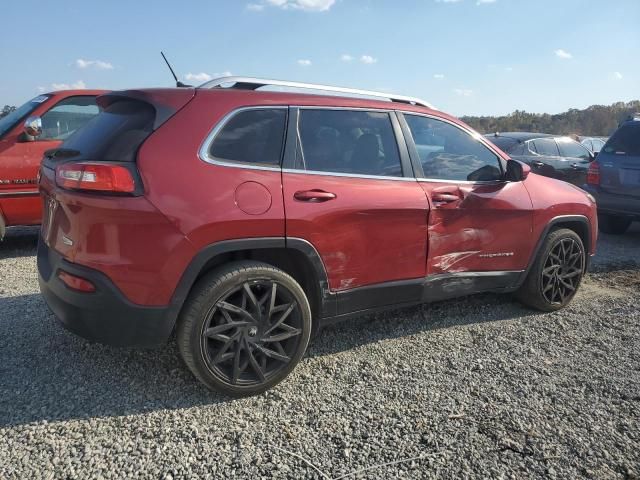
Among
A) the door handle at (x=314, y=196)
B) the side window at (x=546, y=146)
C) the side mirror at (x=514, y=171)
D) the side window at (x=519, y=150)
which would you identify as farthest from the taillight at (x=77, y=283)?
the side window at (x=546, y=146)

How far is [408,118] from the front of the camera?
361cm

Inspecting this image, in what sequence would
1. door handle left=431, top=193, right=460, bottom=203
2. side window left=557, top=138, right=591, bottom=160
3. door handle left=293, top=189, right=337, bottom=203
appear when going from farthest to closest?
side window left=557, top=138, right=591, bottom=160, door handle left=431, top=193, right=460, bottom=203, door handle left=293, top=189, right=337, bottom=203

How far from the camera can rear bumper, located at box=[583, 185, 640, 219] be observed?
22.6ft

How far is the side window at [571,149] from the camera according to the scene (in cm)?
1022

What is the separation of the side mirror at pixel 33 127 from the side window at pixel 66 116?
16cm

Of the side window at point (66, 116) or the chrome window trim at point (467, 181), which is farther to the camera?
the side window at point (66, 116)

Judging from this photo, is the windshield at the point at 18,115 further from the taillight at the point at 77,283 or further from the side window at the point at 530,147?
the side window at the point at 530,147

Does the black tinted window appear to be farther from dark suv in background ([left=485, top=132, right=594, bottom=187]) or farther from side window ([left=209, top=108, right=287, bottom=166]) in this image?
side window ([left=209, top=108, right=287, bottom=166])

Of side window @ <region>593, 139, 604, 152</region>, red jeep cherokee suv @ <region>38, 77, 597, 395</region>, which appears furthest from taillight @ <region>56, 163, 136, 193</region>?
side window @ <region>593, 139, 604, 152</region>

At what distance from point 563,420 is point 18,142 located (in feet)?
19.2

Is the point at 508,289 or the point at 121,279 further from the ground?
the point at 121,279

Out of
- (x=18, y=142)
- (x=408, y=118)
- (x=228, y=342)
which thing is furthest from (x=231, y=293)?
(x=18, y=142)

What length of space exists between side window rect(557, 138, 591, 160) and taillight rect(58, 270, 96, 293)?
9818 mm

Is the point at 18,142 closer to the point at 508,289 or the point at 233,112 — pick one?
the point at 233,112
